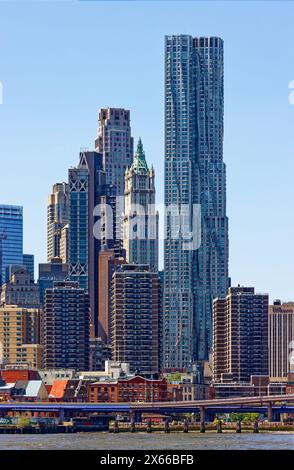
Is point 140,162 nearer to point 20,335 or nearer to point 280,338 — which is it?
point 20,335

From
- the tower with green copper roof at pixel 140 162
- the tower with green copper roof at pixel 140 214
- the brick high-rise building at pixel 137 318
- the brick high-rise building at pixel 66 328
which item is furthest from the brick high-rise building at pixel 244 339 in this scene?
the tower with green copper roof at pixel 140 162

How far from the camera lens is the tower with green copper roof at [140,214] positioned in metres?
146

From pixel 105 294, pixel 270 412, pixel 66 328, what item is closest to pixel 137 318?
pixel 66 328

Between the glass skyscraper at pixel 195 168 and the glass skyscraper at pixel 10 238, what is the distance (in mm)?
17748

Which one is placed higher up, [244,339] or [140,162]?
[140,162]

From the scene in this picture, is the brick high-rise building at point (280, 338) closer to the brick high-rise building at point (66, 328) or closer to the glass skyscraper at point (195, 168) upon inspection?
the brick high-rise building at point (66, 328)

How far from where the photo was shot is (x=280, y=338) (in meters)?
126

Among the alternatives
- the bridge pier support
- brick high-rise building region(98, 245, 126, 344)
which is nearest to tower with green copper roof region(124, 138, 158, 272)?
brick high-rise building region(98, 245, 126, 344)

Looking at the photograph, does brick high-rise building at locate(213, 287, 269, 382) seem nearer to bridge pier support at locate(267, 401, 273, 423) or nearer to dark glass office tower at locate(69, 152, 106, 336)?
dark glass office tower at locate(69, 152, 106, 336)

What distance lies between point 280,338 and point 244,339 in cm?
506

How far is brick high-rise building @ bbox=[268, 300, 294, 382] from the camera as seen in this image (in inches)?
4916

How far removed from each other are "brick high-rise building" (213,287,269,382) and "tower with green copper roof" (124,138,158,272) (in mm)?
22072

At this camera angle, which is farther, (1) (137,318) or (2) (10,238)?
(2) (10,238)

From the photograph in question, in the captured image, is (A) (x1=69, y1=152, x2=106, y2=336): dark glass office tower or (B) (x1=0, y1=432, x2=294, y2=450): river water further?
(A) (x1=69, y1=152, x2=106, y2=336): dark glass office tower
